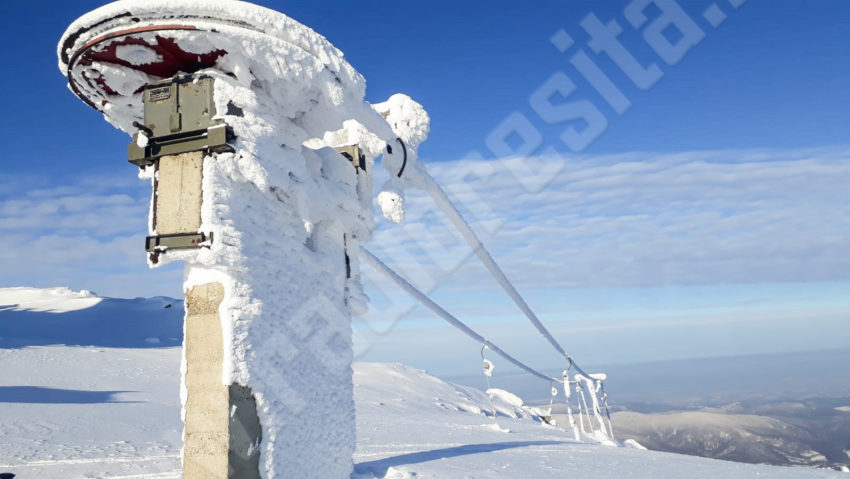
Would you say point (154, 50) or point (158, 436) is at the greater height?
point (154, 50)

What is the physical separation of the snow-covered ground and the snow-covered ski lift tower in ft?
2.96

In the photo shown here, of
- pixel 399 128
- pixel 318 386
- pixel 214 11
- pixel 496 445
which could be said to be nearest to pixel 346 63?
pixel 214 11

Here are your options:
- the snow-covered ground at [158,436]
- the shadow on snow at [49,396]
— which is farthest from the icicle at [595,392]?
the shadow on snow at [49,396]

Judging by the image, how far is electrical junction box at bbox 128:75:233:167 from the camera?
13.3 feet

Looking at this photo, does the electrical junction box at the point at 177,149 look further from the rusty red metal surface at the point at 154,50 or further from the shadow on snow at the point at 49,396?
the shadow on snow at the point at 49,396

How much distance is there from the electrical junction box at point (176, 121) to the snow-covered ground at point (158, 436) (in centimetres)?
262

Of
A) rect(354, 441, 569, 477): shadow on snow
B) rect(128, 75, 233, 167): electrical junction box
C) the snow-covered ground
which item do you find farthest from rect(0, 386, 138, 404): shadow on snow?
rect(128, 75, 233, 167): electrical junction box

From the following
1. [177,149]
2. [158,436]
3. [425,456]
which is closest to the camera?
[177,149]

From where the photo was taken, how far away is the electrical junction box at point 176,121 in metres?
4.06

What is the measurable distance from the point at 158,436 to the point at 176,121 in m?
5.39

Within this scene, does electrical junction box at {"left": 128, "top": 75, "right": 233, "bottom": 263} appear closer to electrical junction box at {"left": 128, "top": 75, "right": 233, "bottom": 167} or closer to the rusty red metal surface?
electrical junction box at {"left": 128, "top": 75, "right": 233, "bottom": 167}

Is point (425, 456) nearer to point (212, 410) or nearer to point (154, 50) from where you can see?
point (212, 410)

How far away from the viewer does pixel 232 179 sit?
13.5 feet

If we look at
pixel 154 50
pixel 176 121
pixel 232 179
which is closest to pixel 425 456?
pixel 232 179
